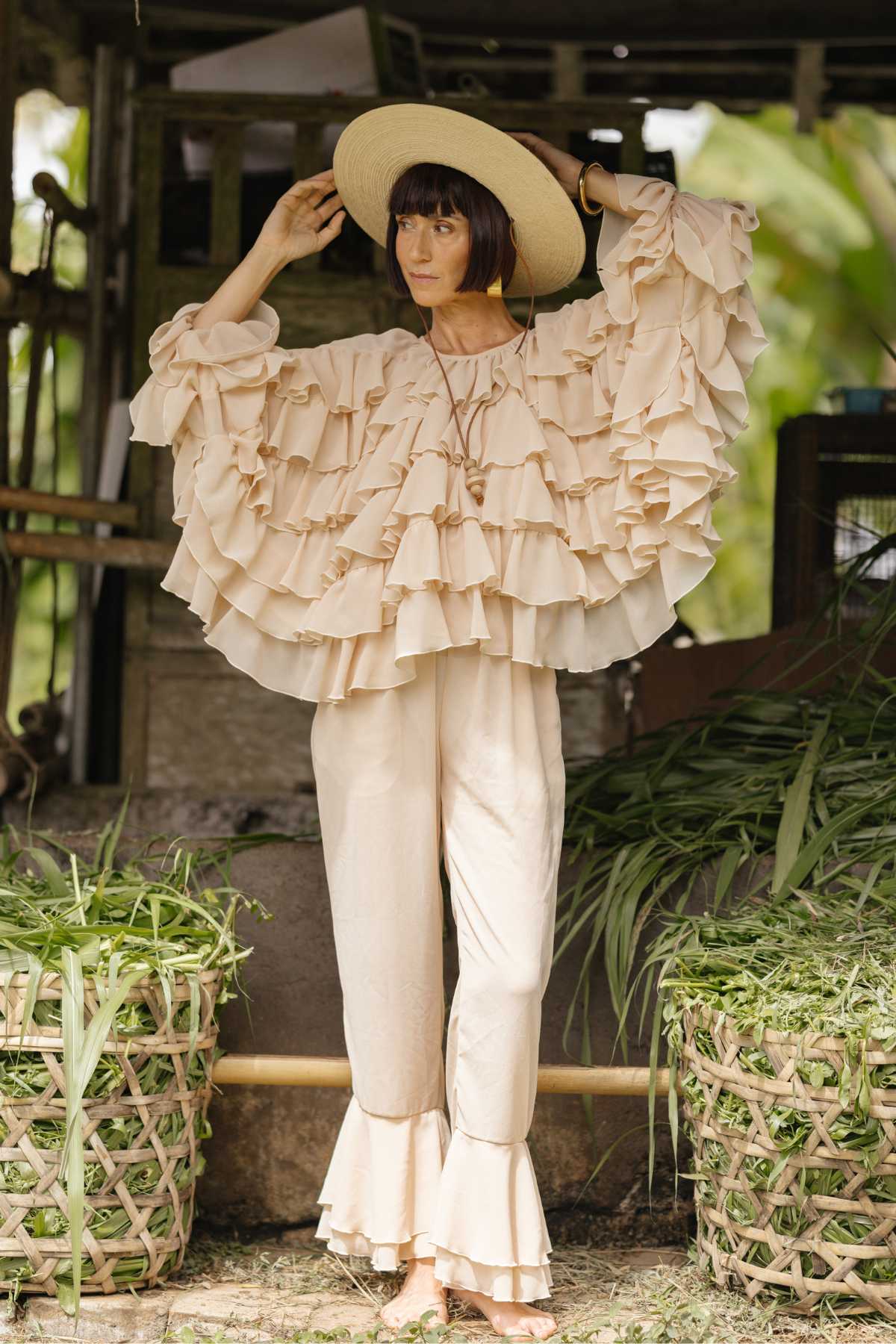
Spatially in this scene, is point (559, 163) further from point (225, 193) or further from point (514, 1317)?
point (225, 193)

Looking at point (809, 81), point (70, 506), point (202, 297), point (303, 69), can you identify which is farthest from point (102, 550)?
point (809, 81)

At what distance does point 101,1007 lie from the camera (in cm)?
232

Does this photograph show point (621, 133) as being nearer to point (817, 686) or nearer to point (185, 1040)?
point (817, 686)

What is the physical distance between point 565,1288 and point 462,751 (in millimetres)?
926

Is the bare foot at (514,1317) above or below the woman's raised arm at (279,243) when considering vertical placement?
below

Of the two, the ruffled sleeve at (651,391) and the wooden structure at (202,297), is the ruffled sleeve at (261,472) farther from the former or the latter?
the wooden structure at (202,297)

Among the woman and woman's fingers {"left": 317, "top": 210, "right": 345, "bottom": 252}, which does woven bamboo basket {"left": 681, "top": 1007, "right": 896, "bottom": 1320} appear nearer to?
the woman

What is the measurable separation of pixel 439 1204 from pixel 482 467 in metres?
1.16

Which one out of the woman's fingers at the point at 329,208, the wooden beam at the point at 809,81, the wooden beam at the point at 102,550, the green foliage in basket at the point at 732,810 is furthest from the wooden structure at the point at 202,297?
the woman's fingers at the point at 329,208

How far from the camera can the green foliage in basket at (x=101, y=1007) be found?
7.50 feet

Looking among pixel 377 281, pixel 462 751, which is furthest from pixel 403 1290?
pixel 377 281

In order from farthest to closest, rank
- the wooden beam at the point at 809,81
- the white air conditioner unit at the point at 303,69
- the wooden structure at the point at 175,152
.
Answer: the wooden beam at the point at 809,81 → the white air conditioner unit at the point at 303,69 → the wooden structure at the point at 175,152

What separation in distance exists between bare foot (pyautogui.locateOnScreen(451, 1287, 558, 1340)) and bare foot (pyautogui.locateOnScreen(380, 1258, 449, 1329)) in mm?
47

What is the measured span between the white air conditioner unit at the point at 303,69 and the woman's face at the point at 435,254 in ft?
6.34
